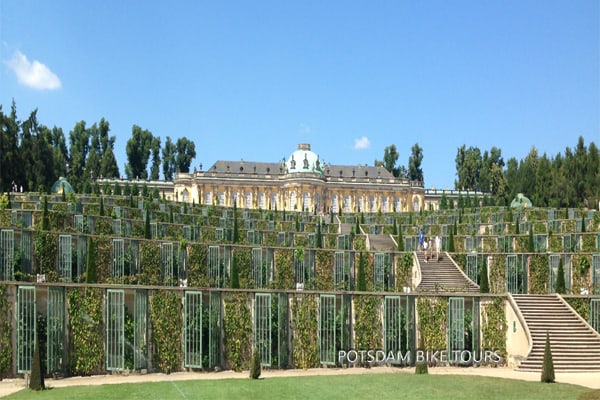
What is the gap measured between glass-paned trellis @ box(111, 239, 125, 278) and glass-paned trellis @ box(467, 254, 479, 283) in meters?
17.2

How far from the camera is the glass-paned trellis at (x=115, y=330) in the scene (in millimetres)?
23966

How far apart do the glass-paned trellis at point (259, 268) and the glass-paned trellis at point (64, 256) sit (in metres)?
8.99

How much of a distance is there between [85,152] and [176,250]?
73.6 m

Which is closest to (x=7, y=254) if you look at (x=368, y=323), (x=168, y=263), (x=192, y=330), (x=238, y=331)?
(x=168, y=263)

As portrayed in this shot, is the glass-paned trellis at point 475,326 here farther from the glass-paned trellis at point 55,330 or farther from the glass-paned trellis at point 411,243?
the glass-paned trellis at point 411,243

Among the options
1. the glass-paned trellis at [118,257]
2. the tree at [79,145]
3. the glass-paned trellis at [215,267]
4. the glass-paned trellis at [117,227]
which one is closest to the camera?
the glass-paned trellis at [118,257]

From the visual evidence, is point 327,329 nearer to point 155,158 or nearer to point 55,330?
point 55,330

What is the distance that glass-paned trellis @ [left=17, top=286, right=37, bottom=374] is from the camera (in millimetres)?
22719

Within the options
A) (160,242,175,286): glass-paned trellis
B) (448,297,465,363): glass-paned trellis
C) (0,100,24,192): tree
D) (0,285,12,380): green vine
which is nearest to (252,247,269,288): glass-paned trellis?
(160,242,175,286): glass-paned trellis

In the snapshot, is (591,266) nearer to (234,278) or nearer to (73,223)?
(234,278)

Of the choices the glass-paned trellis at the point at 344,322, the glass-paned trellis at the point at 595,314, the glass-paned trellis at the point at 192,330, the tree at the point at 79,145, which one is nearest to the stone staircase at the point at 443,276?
the glass-paned trellis at the point at 595,314

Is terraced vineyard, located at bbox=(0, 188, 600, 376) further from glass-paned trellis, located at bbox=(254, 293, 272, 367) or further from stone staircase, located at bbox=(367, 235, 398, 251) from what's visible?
stone staircase, located at bbox=(367, 235, 398, 251)

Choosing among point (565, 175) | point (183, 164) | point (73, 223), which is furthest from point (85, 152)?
point (73, 223)

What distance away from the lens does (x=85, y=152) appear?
339 feet
